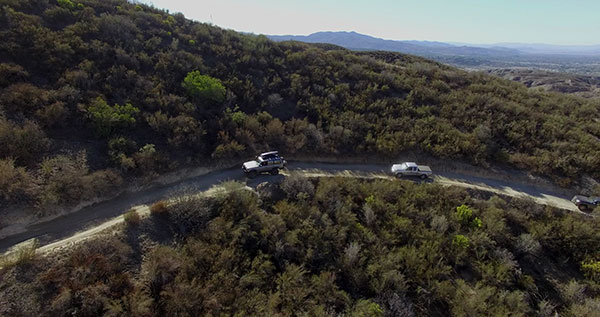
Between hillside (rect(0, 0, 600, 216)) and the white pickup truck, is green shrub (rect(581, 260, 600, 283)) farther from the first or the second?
the white pickup truck

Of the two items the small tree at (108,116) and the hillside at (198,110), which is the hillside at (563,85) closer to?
the hillside at (198,110)

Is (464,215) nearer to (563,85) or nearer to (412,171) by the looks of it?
(412,171)

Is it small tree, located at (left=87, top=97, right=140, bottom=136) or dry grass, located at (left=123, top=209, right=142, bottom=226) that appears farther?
small tree, located at (left=87, top=97, right=140, bottom=136)

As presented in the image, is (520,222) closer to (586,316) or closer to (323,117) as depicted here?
(586,316)

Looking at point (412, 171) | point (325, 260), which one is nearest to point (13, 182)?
point (325, 260)

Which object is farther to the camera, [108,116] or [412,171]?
[412,171]

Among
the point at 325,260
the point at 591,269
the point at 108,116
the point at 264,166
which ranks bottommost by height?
the point at 591,269

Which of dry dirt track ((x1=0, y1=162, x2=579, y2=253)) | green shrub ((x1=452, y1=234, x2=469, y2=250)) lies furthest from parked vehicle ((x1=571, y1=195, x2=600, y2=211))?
green shrub ((x1=452, y1=234, x2=469, y2=250))
